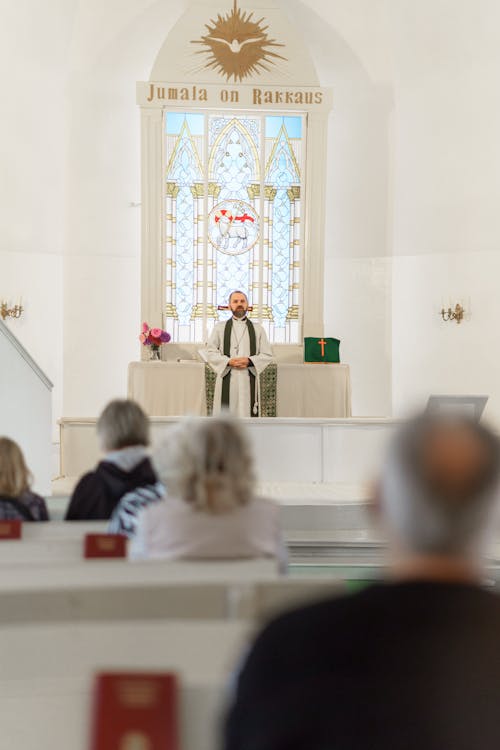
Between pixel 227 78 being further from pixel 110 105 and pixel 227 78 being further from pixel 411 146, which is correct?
pixel 411 146

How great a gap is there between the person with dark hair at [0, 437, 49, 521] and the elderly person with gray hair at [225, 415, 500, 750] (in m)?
2.43

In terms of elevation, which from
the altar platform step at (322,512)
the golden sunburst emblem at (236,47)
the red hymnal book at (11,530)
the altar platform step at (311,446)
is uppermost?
the golden sunburst emblem at (236,47)

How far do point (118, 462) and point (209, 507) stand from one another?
39.4 inches

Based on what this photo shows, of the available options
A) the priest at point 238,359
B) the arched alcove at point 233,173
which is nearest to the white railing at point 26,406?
the priest at point 238,359

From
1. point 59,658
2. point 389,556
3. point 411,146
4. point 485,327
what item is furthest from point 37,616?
point 411,146

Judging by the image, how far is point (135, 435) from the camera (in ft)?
11.9

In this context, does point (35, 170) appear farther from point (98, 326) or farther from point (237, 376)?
point (237, 376)

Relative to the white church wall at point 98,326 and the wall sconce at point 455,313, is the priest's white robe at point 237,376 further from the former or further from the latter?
the wall sconce at point 455,313

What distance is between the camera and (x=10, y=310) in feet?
36.6

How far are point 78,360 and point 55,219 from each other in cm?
162

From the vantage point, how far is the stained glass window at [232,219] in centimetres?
1215

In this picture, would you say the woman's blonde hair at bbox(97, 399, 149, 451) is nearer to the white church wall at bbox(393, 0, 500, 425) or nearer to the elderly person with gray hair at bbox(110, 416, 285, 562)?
the elderly person with gray hair at bbox(110, 416, 285, 562)

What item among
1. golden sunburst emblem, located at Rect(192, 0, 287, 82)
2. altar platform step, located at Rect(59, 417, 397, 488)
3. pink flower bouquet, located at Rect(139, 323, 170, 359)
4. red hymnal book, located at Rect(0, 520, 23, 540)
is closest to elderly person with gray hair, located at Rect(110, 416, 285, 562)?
red hymnal book, located at Rect(0, 520, 23, 540)

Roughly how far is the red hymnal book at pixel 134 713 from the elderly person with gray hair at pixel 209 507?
1406mm
